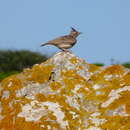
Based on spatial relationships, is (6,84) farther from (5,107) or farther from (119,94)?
(119,94)

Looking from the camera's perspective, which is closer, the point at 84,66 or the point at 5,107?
the point at 5,107

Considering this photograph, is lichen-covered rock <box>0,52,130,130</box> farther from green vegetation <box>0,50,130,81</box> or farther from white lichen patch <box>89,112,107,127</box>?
green vegetation <box>0,50,130,81</box>

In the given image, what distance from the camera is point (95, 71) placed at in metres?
11.6

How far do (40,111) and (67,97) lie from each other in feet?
1.88

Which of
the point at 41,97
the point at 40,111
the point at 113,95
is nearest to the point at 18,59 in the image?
the point at 41,97

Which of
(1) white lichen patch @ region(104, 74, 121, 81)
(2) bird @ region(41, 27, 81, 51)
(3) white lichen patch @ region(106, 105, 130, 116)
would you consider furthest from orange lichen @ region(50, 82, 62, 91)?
(2) bird @ region(41, 27, 81, 51)

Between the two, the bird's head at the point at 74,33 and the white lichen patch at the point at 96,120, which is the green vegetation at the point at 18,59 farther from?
the white lichen patch at the point at 96,120

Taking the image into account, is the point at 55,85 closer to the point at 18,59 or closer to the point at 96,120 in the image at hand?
the point at 96,120

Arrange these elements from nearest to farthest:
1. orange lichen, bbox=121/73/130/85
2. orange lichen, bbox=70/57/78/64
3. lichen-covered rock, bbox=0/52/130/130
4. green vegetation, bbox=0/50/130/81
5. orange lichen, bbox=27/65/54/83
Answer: lichen-covered rock, bbox=0/52/130/130, orange lichen, bbox=121/73/130/85, orange lichen, bbox=27/65/54/83, orange lichen, bbox=70/57/78/64, green vegetation, bbox=0/50/130/81

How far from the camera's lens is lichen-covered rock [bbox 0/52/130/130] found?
414 inches

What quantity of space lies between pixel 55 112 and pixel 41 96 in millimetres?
462

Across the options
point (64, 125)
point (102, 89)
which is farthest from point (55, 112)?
point (102, 89)

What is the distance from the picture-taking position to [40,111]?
35.0 ft

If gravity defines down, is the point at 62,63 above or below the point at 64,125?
above
